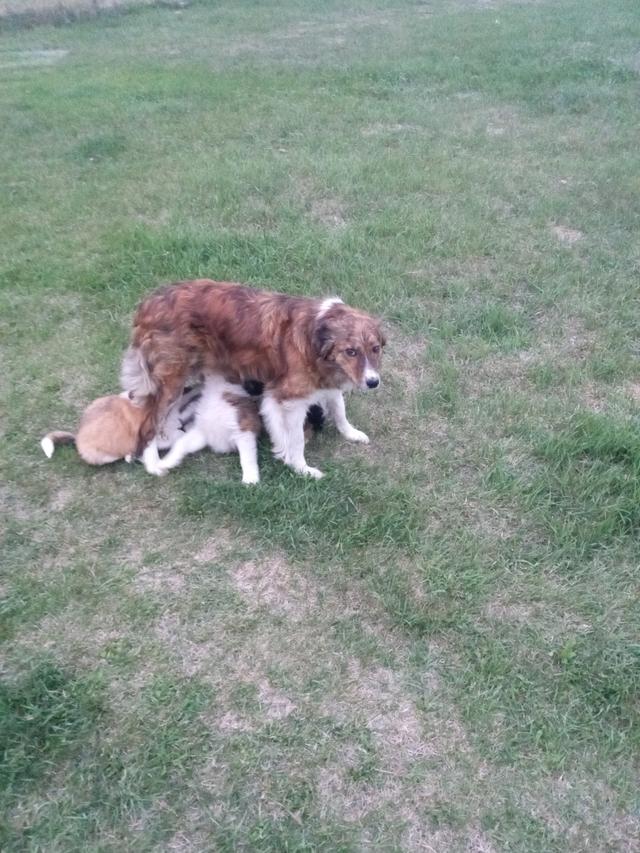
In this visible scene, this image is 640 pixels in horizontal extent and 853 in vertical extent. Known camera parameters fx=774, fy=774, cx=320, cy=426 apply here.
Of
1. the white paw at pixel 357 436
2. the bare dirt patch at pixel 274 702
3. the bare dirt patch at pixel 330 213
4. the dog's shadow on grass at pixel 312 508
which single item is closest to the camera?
the bare dirt patch at pixel 274 702

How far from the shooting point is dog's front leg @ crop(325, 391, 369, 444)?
13.6ft

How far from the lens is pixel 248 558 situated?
352 cm

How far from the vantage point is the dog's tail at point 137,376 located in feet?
13.3

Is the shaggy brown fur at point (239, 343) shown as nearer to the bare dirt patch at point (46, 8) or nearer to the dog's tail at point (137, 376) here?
the dog's tail at point (137, 376)

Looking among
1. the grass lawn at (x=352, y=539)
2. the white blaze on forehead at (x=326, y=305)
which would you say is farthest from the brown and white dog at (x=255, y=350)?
the grass lawn at (x=352, y=539)

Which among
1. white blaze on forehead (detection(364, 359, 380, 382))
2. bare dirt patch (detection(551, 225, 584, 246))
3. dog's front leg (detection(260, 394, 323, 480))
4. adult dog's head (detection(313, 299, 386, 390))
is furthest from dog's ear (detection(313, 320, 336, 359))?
bare dirt patch (detection(551, 225, 584, 246))

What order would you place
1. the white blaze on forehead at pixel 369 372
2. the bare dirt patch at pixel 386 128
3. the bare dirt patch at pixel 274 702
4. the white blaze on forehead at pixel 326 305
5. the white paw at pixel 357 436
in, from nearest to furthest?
the bare dirt patch at pixel 274 702 < the white blaze on forehead at pixel 369 372 < the white blaze on forehead at pixel 326 305 < the white paw at pixel 357 436 < the bare dirt patch at pixel 386 128

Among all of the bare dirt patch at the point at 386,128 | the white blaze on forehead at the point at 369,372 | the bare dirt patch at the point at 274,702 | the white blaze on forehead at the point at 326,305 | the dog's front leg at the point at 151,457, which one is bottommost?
the bare dirt patch at the point at 274,702

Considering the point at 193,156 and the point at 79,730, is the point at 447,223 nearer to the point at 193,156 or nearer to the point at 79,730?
the point at 193,156

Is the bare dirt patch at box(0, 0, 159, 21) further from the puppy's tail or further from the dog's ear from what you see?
the dog's ear

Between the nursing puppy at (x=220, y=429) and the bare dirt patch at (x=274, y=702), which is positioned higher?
the nursing puppy at (x=220, y=429)

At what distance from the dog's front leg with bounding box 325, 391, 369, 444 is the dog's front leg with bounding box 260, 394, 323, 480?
0.22 metres

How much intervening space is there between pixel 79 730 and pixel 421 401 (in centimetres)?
255

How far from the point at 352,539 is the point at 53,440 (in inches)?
68.4
